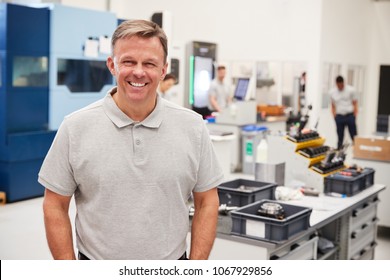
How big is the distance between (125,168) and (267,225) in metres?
1.27

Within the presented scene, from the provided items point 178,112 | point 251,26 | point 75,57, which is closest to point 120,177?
point 178,112

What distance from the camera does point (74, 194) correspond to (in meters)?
1.55

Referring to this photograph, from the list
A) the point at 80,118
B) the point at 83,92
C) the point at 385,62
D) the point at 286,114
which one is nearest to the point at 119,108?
the point at 80,118

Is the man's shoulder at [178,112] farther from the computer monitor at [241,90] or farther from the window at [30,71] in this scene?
the computer monitor at [241,90]

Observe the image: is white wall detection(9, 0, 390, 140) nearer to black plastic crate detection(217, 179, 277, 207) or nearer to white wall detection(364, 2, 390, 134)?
white wall detection(364, 2, 390, 134)

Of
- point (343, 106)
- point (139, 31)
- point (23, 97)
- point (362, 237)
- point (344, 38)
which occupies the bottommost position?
point (362, 237)

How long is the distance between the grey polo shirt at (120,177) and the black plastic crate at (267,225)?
1096 millimetres

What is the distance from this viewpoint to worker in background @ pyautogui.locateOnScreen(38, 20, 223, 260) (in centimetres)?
146

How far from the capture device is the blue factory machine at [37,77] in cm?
532

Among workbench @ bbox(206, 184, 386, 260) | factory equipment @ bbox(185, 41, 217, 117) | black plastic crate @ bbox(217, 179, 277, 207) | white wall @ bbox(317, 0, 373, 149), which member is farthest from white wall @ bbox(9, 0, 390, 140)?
black plastic crate @ bbox(217, 179, 277, 207)

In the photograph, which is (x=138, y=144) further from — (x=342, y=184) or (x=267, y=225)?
(x=342, y=184)

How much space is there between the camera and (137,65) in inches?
56.6

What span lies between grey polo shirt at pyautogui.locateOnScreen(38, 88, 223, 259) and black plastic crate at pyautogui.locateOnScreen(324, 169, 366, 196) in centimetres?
222

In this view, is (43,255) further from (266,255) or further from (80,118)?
(80,118)
